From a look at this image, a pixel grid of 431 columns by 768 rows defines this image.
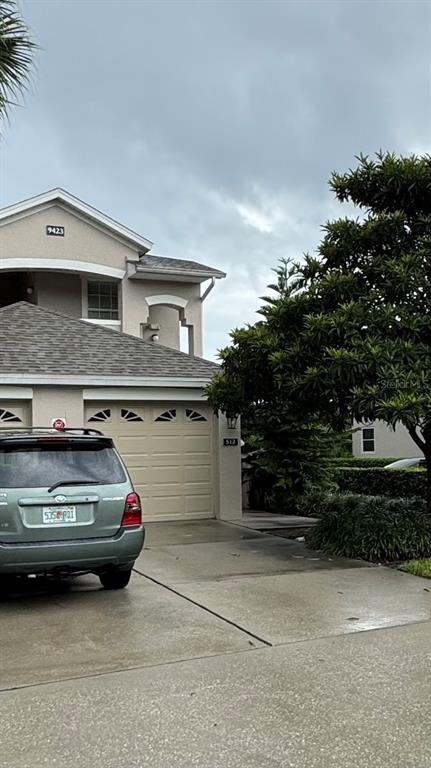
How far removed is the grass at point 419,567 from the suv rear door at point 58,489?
3685mm

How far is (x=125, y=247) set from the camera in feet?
65.3

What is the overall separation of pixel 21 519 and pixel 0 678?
1.89 metres

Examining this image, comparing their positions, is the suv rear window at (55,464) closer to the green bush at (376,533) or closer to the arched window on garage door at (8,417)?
the green bush at (376,533)

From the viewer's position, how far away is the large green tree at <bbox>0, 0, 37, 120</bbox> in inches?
356

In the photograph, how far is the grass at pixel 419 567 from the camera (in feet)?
28.2

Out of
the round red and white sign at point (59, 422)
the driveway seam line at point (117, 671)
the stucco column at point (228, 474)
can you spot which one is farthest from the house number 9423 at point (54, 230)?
the driveway seam line at point (117, 671)

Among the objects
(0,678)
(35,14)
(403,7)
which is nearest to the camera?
(0,678)

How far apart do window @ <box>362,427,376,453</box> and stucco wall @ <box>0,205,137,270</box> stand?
16.1 meters

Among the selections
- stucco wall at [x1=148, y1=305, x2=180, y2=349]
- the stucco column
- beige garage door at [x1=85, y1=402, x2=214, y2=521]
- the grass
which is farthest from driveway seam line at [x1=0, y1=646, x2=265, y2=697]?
stucco wall at [x1=148, y1=305, x2=180, y2=349]

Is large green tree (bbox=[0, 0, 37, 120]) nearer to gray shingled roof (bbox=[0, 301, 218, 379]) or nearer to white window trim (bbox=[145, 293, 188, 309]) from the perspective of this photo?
gray shingled roof (bbox=[0, 301, 218, 379])

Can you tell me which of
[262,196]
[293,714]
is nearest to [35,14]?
[293,714]

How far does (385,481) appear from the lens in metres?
18.8

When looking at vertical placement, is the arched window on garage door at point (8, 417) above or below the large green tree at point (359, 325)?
below

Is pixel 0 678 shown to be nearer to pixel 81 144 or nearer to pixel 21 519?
pixel 21 519
